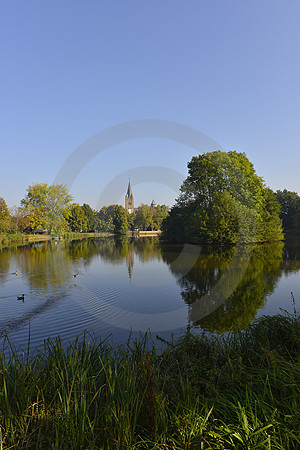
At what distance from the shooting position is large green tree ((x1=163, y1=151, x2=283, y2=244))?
4206cm

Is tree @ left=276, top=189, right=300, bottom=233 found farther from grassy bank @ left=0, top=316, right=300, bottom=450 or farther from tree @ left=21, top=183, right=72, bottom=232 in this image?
grassy bank @ left=0, top=316, right=300, bottom=450

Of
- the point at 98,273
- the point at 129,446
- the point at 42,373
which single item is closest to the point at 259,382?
the point at 129,446

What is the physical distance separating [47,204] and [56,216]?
224 inches

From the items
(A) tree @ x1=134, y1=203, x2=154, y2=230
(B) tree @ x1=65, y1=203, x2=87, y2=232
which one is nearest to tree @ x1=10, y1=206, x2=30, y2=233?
(B) tree @ x1=65, y1=203, x2=87, y2=232

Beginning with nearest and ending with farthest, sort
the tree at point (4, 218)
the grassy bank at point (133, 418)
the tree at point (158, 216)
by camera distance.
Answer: the grassy bank at point (133, 418) → the tree at point (4, 218) → the tree at point (158, 216)

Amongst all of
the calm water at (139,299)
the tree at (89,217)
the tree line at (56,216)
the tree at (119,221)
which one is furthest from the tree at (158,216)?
the calm water at (139,299)

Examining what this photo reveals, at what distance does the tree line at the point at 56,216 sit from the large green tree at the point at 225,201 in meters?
24.9

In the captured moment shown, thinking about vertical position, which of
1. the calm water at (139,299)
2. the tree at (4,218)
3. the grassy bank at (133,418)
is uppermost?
the tree at (4,218)

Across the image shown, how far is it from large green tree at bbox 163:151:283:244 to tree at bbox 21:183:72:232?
143ft

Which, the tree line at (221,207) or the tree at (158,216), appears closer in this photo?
the tree line at (221,207)

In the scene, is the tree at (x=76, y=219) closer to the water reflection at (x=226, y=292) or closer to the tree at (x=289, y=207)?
the tree at (x=289, y=207)

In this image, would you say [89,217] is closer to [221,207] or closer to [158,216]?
[158,216]

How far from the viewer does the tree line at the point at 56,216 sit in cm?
6969

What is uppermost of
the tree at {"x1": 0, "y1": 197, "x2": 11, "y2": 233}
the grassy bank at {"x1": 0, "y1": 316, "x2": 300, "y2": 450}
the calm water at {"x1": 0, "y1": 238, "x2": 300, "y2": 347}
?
the tree at {"x1": 0, "y1": 197, "x2": 11, "y2": 233}
